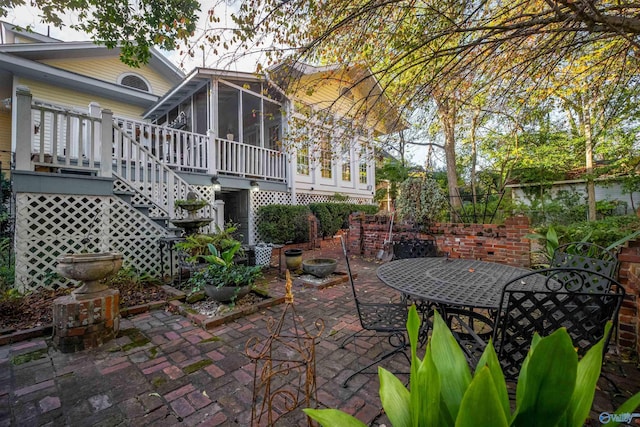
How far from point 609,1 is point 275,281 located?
5492mm

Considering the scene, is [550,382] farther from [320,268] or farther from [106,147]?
[106,147]

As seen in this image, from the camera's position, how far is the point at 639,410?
168 centimetres

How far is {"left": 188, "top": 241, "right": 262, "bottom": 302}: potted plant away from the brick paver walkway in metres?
0.45

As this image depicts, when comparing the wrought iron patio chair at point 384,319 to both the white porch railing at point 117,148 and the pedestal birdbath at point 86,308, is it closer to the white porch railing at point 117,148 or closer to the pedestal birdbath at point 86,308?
the pedestal birdbath at point 86,308

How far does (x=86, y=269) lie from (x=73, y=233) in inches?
77.3

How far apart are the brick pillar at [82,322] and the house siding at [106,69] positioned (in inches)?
395

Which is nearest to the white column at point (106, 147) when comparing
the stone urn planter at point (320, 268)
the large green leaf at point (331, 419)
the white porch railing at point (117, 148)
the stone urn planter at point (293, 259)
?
the white porch railing at point (117, 148)

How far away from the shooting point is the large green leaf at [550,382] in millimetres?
730

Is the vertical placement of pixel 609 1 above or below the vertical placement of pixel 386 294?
above

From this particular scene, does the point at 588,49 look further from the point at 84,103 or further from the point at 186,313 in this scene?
the point at 84,103

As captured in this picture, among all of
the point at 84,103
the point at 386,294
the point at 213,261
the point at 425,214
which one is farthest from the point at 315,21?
the point at 84,103

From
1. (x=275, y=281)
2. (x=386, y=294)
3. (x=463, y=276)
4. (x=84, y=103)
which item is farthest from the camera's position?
(x=84, y=103)

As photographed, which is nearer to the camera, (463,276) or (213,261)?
(463,276)

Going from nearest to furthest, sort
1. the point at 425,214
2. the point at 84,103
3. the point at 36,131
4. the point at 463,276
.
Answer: the point at 463,276 < the point at 425,214 < the point at 36,131 < the point at 84,103
